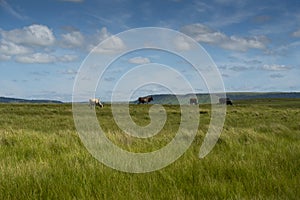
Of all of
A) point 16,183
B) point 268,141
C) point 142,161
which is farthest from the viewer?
point 268,141

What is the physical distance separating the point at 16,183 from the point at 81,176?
922mm

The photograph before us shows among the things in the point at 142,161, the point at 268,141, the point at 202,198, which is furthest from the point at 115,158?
the point at 268,141

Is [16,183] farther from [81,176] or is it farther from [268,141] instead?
[268,141]

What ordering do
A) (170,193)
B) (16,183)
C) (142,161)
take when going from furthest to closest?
(142,161), (16,183), (170,193)

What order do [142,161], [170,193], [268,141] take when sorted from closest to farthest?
[170,193] → [142,161] → [268,141]

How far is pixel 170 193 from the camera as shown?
15.3 ft

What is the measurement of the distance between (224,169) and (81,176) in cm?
231

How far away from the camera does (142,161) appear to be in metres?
6.52

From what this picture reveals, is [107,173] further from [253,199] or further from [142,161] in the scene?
[253,199]

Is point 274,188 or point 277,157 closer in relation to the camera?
point 274,188

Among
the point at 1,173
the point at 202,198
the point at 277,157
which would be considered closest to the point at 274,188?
the point at 202,198

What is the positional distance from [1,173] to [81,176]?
1.27 m

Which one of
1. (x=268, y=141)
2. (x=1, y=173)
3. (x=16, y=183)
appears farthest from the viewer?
(x=268, y=141)

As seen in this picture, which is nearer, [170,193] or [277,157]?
[170,193]
